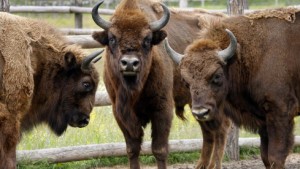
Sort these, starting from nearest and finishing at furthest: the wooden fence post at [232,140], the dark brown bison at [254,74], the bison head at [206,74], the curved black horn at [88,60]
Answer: the bison head at [206,74] → the dark brown bison at [254,74] → the curved black horn at [88,60] → the wooden fence post at [232,140]

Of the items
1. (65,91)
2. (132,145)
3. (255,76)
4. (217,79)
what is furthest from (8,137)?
(255,76)

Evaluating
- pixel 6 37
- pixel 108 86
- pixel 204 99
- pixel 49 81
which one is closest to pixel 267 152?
pixel 204 99

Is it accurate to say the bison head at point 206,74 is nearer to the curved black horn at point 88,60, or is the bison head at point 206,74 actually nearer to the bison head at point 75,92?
the curved black horn at point 88,60

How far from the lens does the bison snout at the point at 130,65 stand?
887cm

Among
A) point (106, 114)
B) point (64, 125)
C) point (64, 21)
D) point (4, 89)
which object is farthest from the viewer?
point (64, 21)

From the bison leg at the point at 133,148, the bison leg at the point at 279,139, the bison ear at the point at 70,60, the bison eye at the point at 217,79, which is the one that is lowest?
the bison leg at the point at 133,148

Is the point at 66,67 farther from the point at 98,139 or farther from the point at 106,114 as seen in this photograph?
the point at 106,114

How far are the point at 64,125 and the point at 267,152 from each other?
102 inches

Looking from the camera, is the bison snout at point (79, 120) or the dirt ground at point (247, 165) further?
the dirt ground at point (247, 165)

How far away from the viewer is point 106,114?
12.9 meters

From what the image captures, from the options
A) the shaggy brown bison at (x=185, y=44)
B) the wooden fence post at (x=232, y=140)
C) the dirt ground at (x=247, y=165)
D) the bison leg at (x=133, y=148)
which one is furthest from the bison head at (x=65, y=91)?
the wooden fence post at (x=232, y=140)

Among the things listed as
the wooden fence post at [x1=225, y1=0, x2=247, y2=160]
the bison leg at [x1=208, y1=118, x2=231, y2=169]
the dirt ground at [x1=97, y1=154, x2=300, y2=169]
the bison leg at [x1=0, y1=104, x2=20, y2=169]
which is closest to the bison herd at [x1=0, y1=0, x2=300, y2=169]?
the bison leg at [x1=0, y1=104, x2=20, y2=169]

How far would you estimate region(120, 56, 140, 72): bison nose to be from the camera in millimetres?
8867

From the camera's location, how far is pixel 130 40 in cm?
907
